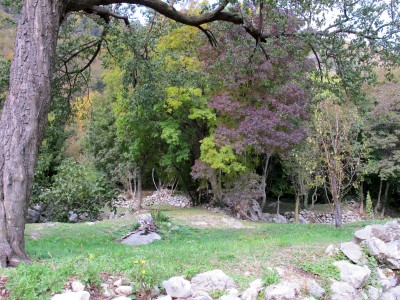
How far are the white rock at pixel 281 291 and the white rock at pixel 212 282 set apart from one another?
40 centimetres

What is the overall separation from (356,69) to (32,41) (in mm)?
6845

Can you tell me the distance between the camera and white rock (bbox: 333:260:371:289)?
491cm

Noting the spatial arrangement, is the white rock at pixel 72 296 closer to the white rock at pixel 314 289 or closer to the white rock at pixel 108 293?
the white rock at pixel 108 293

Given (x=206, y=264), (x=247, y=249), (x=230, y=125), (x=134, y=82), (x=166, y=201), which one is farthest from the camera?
(x=166, y=201)

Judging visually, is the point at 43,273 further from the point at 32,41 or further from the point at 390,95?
the point at 390,95

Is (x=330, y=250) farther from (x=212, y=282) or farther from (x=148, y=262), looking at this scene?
(x=148, y=262)

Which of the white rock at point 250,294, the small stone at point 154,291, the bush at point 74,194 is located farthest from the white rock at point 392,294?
the bush at point 74,194

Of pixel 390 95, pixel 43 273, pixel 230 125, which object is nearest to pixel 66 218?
pixel 230 125

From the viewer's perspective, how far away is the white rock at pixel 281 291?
4.04 metres

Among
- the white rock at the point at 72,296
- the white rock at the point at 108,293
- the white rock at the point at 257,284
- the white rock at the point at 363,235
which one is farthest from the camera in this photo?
the white rock at the point at 363,235

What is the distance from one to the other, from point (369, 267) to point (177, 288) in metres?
3.19

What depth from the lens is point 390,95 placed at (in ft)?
65.8

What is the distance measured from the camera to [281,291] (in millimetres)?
4078

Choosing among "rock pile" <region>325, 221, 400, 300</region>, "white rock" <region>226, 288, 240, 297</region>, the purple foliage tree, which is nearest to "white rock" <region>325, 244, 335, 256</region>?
"rock pile" <region>325, 221, 400, 300</region>
